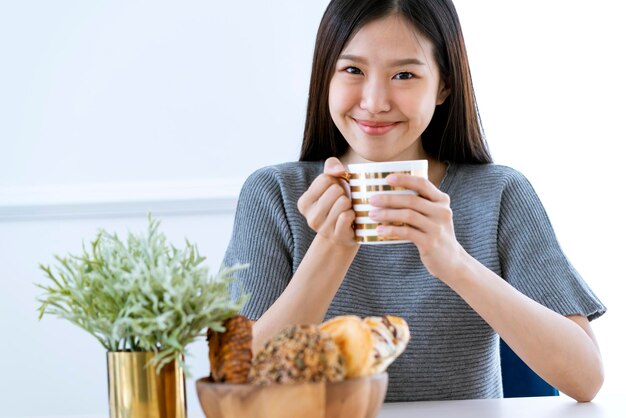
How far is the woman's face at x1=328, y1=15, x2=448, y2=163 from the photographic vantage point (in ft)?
5.05

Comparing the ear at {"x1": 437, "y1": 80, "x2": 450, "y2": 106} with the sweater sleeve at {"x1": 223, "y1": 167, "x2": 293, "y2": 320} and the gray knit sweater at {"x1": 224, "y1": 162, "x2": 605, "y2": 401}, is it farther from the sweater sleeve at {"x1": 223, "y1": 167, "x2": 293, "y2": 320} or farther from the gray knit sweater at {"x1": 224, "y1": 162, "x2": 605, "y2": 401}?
the sweater sleeve at {"x1": 223, "y1": 167, "x2": 293, "y2": 320}

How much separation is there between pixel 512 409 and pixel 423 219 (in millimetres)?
269

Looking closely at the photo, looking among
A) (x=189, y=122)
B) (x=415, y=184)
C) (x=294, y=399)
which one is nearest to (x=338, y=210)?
(x=415, y=184)

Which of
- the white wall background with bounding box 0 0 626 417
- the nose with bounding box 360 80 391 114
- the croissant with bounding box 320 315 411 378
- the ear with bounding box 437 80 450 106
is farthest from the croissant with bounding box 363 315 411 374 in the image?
the white wall background with bounding box 0 0 626 417

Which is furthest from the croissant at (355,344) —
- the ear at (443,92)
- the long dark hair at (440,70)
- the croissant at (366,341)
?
the ear at (443,92)

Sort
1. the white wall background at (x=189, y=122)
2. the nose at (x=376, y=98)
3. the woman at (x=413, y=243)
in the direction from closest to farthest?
the woman at (x=413, y=243)
the nose at (x=376, y=98)
the white wall background at (x=189, y=122)

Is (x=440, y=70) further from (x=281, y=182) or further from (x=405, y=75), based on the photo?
(x=281, y=182)

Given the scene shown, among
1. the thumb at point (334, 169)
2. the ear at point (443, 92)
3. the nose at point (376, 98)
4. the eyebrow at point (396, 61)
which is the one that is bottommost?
the thumb at point (334, 169)

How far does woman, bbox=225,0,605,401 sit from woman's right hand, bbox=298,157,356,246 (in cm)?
16

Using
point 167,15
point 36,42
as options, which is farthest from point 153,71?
point 36,42

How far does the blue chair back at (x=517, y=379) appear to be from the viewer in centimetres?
155

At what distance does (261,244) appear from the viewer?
1.64 meters

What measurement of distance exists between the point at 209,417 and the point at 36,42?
6.62 ft

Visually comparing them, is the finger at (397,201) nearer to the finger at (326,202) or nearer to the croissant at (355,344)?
the finger at (326,202)
